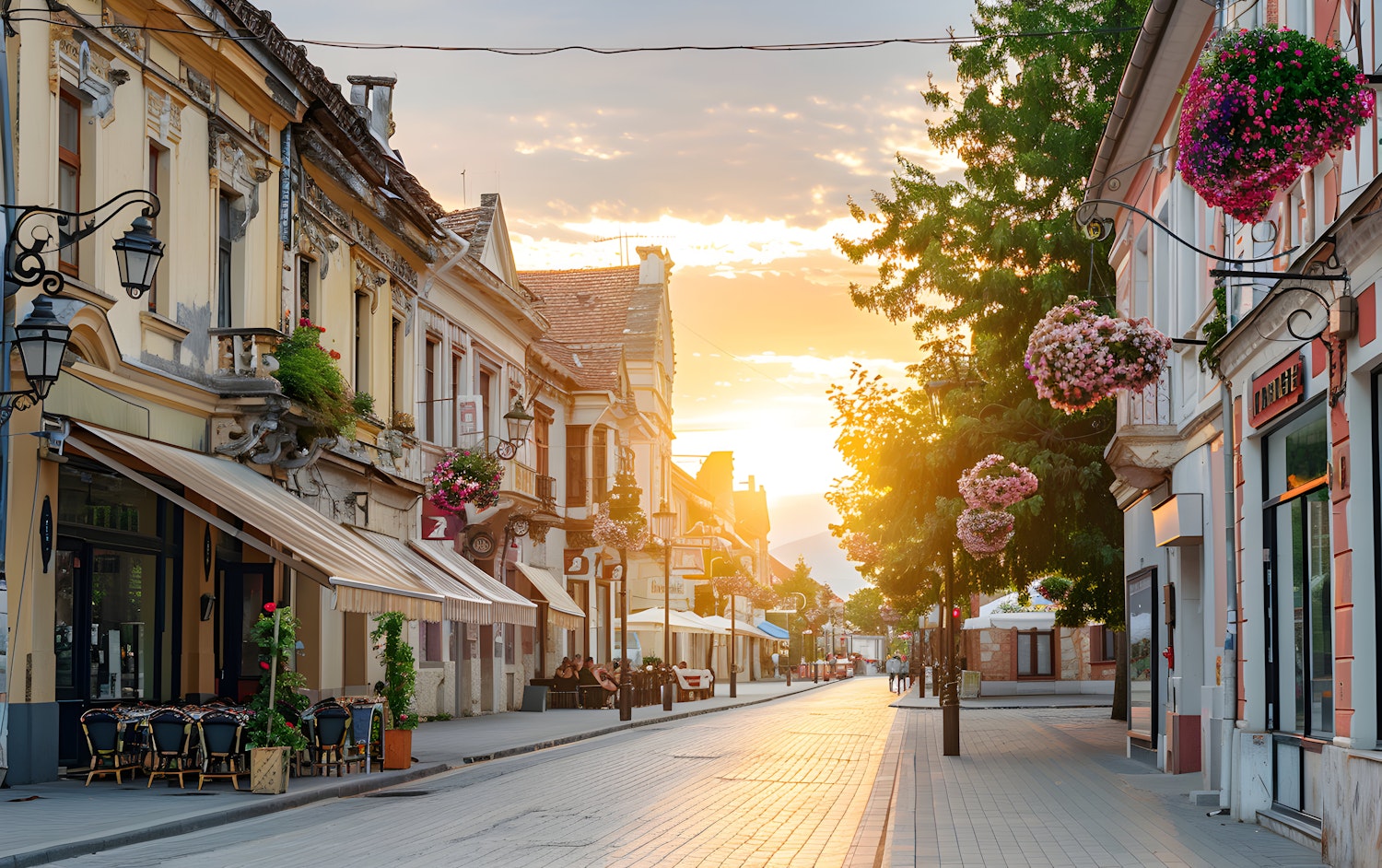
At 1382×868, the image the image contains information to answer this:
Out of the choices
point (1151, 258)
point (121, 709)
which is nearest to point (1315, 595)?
point (1151, 258)

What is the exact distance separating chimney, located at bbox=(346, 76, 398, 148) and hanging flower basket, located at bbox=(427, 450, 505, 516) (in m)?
6.24

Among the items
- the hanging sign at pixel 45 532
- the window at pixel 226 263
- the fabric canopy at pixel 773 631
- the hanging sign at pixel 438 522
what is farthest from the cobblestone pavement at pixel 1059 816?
the fabric canopy at pixel 773 631

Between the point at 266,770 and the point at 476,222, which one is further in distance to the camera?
the point at 476,222

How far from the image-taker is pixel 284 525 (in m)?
16.8

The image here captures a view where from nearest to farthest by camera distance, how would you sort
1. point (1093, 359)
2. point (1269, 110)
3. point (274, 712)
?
point (1269, 110) → point (1093, 359) → point (274, 712)

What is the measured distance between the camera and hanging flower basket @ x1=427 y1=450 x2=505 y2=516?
27797 millimetres

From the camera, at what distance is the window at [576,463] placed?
42.6 metres

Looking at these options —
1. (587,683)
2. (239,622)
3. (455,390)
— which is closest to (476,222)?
(455,390)

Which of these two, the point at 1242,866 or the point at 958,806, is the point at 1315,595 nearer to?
the point at 1242,866

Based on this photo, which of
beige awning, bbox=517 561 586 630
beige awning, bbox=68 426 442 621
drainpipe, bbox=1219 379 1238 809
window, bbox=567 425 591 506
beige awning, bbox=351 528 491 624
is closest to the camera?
drainpipe, bbox=1219 379 1238 809

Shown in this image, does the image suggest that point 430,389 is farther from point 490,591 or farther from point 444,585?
point 444,585

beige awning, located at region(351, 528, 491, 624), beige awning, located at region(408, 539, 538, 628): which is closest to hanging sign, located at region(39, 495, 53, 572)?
beige awning, located at region(351, 528, 491, 624)

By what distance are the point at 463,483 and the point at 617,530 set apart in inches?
413

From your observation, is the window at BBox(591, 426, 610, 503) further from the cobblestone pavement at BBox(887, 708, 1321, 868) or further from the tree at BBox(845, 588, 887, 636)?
the tree at BBox(845, 588, 887, 636)
